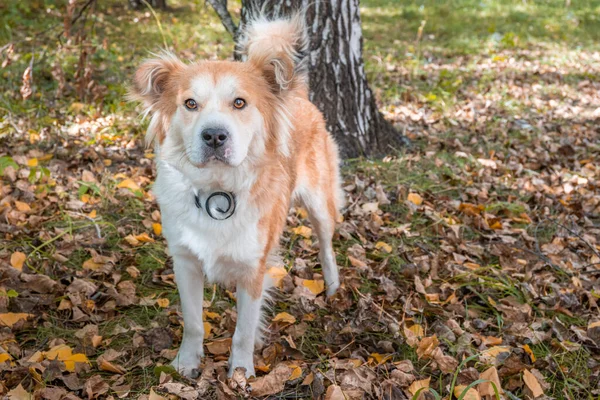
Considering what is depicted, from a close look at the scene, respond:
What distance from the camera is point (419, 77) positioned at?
7.70m

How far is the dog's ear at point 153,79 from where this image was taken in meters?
2.63

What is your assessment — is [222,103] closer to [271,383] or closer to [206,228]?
[206,228]

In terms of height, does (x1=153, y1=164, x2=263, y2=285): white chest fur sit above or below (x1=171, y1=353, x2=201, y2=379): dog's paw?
above

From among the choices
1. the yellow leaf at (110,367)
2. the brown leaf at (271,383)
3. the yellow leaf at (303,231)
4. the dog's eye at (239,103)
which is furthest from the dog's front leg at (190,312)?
the yellow leaf at (303,231)

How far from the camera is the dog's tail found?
270cm

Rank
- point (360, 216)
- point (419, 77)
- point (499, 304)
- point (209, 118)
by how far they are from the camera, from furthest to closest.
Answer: point (419, 77) < point (360, 216) < point (499, 304) < point (209, 118)

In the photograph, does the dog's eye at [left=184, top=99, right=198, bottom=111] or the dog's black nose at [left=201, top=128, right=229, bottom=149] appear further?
the dog's eye at [left=184, top=99, right=198, bottom=111]

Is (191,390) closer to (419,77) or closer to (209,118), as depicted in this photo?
(209,118)

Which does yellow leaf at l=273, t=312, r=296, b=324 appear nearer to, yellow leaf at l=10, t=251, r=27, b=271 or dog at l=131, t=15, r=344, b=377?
dog at l=131, t=15, r=344, b=377

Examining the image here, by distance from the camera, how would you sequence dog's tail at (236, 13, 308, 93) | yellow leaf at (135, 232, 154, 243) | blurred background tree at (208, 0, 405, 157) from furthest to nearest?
blurred background tree at (208, 0, 405, 157) → yellow leaf at (135, 232, 154, 243) → dog's tail at (236, 13, 308, 93)

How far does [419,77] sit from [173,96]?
18.6 ft

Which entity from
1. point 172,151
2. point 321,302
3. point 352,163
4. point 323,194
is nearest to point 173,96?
point 172,151

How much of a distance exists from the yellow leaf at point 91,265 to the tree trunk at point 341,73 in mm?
2190

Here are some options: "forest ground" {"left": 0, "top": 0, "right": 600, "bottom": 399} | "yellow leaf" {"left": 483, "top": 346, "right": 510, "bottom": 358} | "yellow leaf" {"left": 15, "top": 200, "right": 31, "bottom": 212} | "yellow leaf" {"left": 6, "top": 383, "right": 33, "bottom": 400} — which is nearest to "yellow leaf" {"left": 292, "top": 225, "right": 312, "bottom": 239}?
"forest ground" {"left": 0, "top": 0, "right": 600, "bottom": 399}
